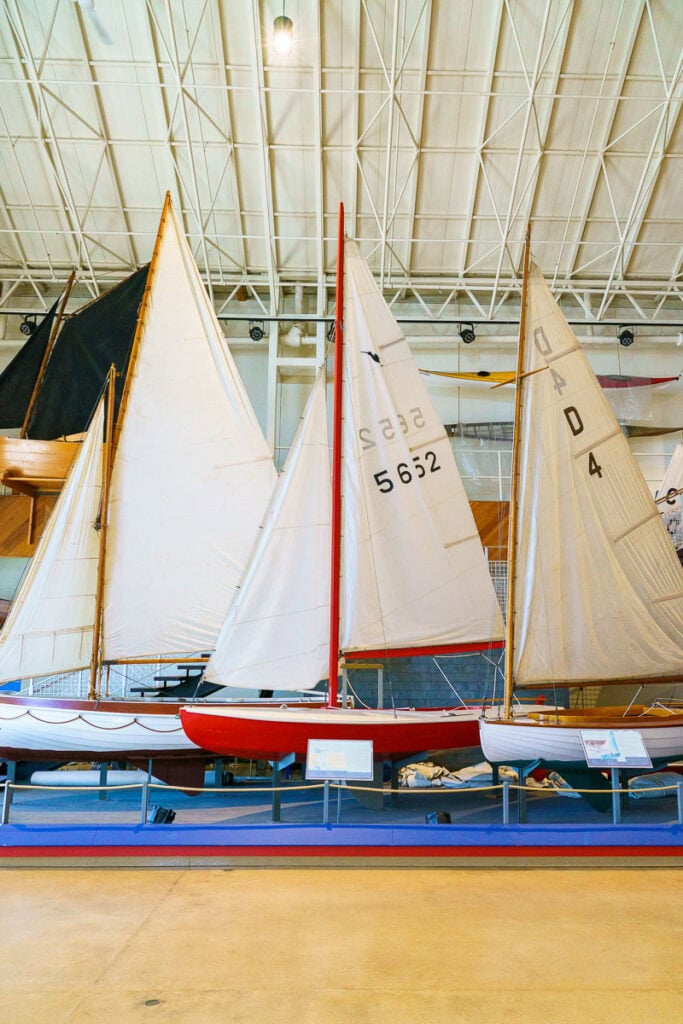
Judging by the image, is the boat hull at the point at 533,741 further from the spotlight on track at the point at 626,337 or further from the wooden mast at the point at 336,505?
the spotlight on track at the point at 626,337

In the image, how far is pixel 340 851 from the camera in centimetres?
539

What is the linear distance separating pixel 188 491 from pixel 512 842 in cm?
491

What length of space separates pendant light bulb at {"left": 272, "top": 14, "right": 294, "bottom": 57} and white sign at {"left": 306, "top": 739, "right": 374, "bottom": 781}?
1124 cm

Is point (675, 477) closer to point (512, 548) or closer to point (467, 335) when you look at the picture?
point (467, 335)

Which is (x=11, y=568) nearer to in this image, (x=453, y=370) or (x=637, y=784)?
(x=453, y=370)

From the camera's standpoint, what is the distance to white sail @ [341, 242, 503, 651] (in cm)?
689

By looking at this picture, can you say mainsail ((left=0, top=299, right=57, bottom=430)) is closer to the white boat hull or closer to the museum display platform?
the white boat hull

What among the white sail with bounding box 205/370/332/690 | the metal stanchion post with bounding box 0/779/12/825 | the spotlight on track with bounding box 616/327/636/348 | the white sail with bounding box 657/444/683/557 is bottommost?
the metal stanchion post with bounding box 0/779/12/825

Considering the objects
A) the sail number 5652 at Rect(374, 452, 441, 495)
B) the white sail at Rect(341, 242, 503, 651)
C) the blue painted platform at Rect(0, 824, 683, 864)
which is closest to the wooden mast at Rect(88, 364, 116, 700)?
the blue painted platform at Rect(0, 824, 683, 864)

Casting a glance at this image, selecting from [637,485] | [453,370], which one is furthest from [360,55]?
[637,485]

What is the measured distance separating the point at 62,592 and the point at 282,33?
9609mm

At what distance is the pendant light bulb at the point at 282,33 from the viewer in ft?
39.1

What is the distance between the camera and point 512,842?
5.45 m

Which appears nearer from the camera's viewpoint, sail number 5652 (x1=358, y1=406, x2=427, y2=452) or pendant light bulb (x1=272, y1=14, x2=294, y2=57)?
sail number 5652 (x1=358, y1=406, x2=427, y2=452)
